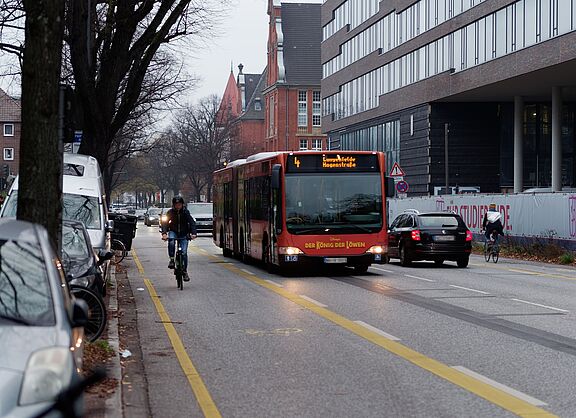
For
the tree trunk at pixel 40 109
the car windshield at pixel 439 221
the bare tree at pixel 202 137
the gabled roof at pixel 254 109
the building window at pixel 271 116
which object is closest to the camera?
the tree trunk at pixel 40 109

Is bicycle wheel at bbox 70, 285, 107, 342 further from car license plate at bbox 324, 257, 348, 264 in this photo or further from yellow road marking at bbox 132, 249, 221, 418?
car license plate at bbox 324, 257, 348, 264

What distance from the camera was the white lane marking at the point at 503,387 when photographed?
809 centimetres

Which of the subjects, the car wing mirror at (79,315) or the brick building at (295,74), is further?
the brick building at (295,74)

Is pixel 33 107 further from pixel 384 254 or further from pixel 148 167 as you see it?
pixel 148 167

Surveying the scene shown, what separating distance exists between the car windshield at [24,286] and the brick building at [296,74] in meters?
102

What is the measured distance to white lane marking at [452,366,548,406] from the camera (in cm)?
809

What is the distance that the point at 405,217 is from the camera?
95.3ft

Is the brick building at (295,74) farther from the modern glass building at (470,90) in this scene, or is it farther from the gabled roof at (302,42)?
the modern glass building at (470,90)

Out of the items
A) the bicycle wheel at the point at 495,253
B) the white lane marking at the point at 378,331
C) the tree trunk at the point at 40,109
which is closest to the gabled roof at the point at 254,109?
the bicycle wheel at the point at 495,253

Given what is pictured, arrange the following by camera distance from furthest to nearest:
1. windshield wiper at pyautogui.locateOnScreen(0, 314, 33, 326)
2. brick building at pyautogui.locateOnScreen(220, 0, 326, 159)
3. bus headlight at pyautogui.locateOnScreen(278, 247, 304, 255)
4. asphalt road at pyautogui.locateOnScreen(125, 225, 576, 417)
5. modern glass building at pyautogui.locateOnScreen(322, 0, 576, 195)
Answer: brick building at pyautogui.locateOnScreen(220, 0, 326, 159) < modern glass building at pyautogui.locateOnScreen(322, 0, 576, 195) < bus headlight at pyautogui.locateOnScreen(278, 247, 304, 255) < asphalt road at pyautogui.locateOnScreen(125, 225, 576, 417) < windshield wiper at pyautogui.locateOnScreen(0, 314, 33, 326)

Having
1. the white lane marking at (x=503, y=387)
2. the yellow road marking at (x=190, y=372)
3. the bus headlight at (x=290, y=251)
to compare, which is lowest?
the yellow road marking at (x=190, y=372)

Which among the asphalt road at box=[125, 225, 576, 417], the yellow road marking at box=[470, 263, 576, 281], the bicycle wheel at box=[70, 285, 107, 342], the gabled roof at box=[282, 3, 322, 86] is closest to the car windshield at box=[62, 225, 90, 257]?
the asphalt road at box=[125, 225, 576, 417]

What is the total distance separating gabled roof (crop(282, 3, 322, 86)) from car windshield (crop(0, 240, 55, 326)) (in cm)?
10439

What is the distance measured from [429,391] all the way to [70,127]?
4804 millimetres
